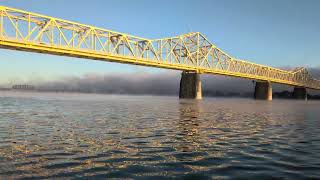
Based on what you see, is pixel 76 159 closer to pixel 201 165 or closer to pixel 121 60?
pixel 201 165

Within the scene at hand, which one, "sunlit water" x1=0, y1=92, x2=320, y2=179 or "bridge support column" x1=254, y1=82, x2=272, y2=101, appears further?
"bridge support column" x1=254, y1=82, x2=272, y2=101

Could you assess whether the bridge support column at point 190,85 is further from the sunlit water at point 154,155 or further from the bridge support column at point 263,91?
the sunlit water at point 154,155

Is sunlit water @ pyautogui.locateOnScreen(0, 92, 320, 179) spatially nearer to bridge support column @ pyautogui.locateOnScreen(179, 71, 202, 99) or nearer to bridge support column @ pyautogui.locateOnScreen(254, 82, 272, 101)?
bridge support column @ pyautogui.locateOnScreen(179, 71, 202, 99)

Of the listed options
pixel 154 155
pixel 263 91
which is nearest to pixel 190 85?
pixel 263 91

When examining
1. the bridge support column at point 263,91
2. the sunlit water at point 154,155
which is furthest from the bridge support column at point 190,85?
the sunlit water at point 154,155

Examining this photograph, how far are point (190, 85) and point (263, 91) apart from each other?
216 feet

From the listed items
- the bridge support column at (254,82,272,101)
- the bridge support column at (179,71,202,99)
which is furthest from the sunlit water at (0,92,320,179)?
the bridge support column at (254,82,272,101)

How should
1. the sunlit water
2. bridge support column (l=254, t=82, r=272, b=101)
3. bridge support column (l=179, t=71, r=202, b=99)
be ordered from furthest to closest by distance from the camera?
bridge support column (l=254, t=82, r=272, b=101), bridge support column (l=179, t=71, r=202, b=99), the sunlit water

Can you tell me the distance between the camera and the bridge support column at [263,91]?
616 ft

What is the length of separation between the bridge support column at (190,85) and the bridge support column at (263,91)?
5972 cm

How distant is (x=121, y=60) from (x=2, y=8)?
122 feet

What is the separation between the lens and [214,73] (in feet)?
495

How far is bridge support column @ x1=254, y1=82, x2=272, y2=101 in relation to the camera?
187750mm

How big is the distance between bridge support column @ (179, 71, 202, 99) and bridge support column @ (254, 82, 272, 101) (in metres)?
59.7
